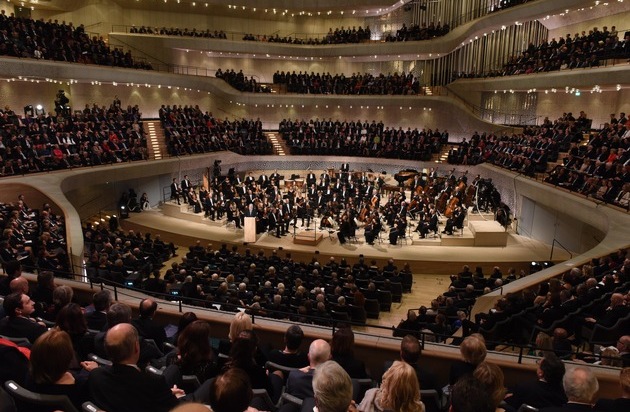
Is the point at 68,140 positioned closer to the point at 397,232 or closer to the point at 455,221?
the point at 397,232

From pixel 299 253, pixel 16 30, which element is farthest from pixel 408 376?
pixel 16 30

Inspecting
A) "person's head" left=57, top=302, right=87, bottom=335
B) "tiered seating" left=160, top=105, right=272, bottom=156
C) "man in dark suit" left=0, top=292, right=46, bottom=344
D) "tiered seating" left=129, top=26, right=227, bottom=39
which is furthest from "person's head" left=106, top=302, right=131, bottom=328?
"tiered seating" left=129, top=26, right=227, bottom=39

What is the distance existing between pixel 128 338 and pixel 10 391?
760 mm

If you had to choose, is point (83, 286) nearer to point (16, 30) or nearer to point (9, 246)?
point (9, 246)

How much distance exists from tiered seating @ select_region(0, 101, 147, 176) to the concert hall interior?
8 cm

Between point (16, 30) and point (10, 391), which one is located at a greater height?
point (16, 30)

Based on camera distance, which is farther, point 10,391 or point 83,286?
point 83,286

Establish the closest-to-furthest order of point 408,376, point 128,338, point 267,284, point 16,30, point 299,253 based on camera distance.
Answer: point 408,376 < point 128,338 < point 267,284 < point 299,253 < point 16,30

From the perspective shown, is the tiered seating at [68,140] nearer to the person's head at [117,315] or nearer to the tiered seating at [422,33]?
the person's head at [117,315]

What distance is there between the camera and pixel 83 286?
708 centimetres

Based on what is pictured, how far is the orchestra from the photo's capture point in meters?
17.8

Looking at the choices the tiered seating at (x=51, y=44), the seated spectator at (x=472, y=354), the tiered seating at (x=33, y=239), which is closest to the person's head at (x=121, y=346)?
the seated spectator at (x=472, y=354)

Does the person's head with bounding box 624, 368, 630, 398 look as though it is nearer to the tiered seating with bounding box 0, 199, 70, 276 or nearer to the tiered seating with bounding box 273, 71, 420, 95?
the tiered seating with bounding box 0, 199, 70, 276

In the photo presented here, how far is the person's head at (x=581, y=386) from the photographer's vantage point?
327 cm
